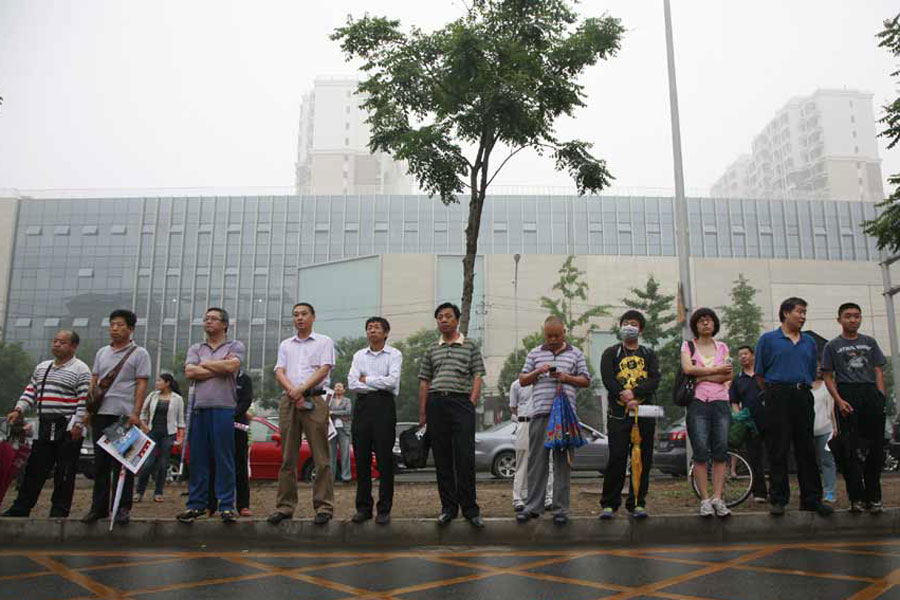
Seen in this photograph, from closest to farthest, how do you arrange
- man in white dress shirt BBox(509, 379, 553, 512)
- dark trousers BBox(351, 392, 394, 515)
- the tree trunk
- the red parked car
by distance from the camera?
dark trousers BBox(351, 392, 394, 515) → man in white dress shirt BBox(509, 379, 553, 512) → the tree trunk → the red parked car

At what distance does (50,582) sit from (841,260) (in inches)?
3212

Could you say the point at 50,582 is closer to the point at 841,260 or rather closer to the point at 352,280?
the point at 352,280

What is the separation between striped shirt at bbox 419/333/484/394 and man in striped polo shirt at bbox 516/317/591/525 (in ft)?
1.51

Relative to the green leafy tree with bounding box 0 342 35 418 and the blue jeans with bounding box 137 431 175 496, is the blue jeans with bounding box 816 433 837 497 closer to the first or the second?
the blue jeans with bounding box 137 431 175 496

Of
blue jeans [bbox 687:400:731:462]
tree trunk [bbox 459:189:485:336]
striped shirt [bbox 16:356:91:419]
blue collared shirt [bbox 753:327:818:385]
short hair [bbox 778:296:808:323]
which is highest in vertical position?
tree trunk [bbox 459:189:485:336]

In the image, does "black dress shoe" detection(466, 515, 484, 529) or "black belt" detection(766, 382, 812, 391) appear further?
"black belt" detection(766, 382, 812, 391)

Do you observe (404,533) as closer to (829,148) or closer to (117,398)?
(117,398)

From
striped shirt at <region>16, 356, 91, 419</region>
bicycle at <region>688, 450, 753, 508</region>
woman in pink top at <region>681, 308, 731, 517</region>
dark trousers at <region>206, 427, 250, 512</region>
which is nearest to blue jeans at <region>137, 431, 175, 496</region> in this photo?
dark trousers at <region>206, 427, 250, 512</region>

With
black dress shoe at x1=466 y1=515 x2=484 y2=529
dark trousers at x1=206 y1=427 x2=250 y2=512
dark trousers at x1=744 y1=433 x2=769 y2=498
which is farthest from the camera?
dark trousers at x1=744 y1=433 x2=769 y2=498

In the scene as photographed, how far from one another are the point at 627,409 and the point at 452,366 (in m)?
1.58

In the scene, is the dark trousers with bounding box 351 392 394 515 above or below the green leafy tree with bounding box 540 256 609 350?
below

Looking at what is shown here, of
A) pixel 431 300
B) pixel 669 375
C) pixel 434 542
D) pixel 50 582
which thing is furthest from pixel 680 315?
pixel 431 300

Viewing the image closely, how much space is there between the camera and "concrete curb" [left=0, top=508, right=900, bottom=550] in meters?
6.33

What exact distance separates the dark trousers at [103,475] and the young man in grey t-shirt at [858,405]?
21.1 ft
